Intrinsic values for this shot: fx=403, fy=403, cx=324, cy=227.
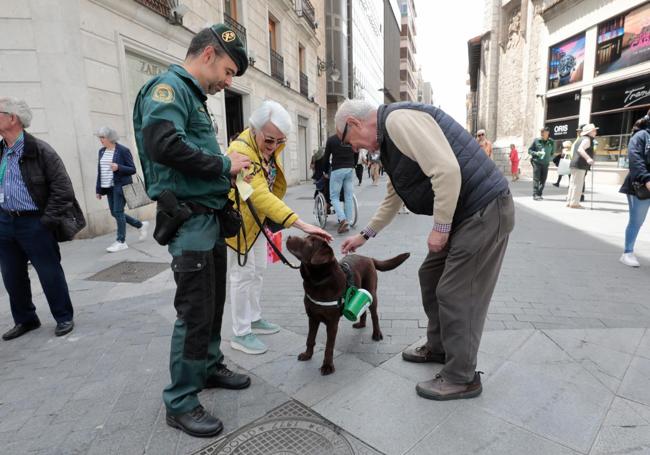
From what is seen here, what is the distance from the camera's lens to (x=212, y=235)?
2.22 metres

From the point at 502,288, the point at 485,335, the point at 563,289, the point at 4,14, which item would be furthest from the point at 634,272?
the point at 4,14

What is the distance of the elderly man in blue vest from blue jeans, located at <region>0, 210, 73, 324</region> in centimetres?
275

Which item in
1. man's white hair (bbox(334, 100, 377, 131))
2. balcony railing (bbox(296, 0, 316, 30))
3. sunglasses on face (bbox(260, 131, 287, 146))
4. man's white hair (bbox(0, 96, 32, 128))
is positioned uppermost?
balcony railing (bbox(296, 0, 316, 30))

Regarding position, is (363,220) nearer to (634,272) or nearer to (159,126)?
(634,272)

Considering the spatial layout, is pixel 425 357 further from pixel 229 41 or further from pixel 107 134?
pixel 107 134

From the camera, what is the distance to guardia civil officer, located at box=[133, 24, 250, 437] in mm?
2037

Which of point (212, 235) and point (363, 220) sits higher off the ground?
point (212, 235)

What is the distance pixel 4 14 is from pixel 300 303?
696cm

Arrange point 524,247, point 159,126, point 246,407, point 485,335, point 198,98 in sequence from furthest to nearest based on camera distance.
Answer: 1. point 524,247
2. point 485,335
3. point 246,407
4. point 198,98
5. point 159,126

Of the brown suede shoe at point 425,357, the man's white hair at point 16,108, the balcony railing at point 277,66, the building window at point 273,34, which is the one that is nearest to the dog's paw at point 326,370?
the brown suede shoe at point 425,357

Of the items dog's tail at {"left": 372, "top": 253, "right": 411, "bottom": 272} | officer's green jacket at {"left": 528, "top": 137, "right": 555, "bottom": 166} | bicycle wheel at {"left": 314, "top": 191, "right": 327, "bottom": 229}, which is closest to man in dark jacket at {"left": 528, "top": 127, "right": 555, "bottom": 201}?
officer's green jacket at {"left": 528, "top": 137, "right": 555, "bottom": 166}

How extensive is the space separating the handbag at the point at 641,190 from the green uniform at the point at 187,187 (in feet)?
16.2

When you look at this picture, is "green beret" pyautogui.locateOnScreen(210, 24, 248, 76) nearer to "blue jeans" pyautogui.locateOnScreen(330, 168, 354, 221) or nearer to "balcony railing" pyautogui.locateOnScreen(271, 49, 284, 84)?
"blue jeans" pyautogui.locateOnScreen(330, 168, 354, 221)

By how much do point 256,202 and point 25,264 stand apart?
2380 mm
